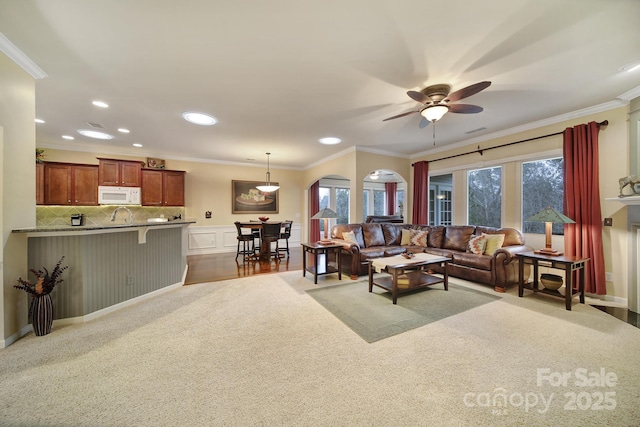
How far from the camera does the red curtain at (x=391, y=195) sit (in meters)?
9.84

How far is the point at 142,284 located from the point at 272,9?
3.70 meters

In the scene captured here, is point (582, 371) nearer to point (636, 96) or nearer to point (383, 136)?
point (636, 96)

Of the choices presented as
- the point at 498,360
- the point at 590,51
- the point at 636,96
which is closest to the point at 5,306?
the point at 498,360

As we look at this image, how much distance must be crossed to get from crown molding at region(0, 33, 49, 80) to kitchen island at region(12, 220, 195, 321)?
1675 millimetres

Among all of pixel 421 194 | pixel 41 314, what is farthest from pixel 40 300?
pixel 421 194

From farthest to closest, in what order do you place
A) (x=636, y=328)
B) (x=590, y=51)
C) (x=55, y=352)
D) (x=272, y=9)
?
(x=636, y=328)
(x=590, y=51)
(x=55, y=352)
(x=272, y=9)

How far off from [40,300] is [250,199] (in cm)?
543

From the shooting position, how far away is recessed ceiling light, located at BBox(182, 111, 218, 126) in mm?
3655

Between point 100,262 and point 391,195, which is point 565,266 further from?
point 391,195

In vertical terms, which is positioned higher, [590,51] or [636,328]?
[590,51]

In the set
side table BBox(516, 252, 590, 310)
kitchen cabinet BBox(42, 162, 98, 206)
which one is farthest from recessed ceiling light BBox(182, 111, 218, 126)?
side table BBox(516, 252, 590, 310)

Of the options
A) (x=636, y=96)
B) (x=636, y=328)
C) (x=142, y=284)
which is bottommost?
(x=636, y=328)

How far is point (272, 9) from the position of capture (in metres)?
1.71

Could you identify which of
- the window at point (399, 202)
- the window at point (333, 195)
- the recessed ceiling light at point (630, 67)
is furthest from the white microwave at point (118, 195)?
the window at point (399, 202)
